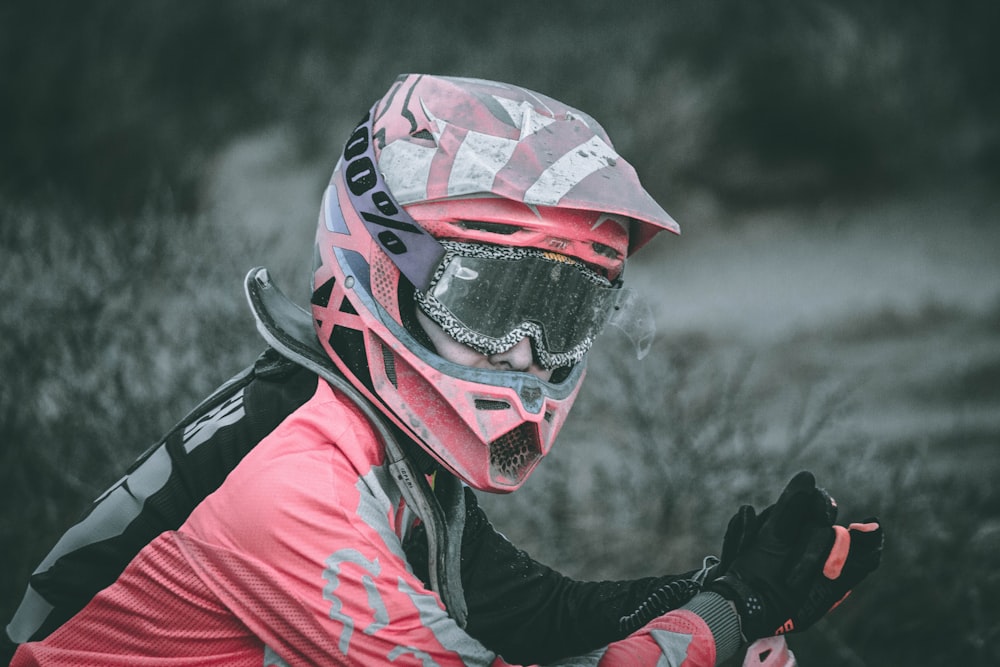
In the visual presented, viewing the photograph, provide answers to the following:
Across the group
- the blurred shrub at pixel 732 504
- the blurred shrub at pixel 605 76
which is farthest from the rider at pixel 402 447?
the blurred shrub at pixel 605 76

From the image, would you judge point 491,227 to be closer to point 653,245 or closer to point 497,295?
point 497,295

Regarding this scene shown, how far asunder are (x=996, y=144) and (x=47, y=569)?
8.72m

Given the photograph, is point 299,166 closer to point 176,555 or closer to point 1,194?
point 1,194

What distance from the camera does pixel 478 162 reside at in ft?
8.22

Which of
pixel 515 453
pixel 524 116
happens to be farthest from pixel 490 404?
pixel 524 116

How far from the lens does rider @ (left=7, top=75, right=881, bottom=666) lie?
221 cm

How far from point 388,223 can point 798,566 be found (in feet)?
4.32

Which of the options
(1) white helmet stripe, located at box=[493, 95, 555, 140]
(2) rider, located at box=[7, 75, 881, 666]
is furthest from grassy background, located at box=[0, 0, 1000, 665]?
(1) white helmet stripe, located at box=[493, 95, 555, 140]

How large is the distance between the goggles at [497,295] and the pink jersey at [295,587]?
0.34 metres

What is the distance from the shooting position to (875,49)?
8883 millimetres

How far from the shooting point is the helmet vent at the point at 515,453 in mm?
2586

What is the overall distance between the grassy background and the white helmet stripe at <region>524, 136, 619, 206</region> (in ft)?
8.02

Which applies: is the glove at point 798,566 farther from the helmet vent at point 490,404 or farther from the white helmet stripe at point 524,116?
the white helmet stripe at point 524,116

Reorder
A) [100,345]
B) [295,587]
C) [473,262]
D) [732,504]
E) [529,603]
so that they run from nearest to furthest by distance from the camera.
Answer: [295,587]
[473,262]
[529,603]
[732,504]
[100,345]
